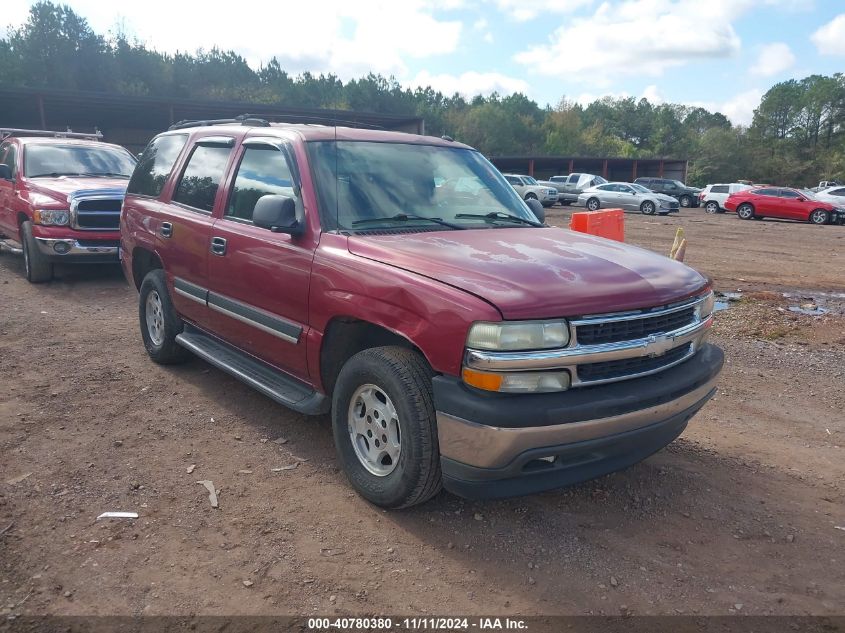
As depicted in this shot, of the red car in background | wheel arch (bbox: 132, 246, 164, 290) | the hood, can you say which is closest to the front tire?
the red car in background

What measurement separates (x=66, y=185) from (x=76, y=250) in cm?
115

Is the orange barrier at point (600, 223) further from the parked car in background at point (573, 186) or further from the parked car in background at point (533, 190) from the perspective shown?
the parked car in background at point (573, 186)

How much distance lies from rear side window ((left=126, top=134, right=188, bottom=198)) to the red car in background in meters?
27.7

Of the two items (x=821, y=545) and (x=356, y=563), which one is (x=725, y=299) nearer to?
(x=821, y=545)

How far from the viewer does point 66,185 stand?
9.37m

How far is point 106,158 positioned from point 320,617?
31.9 feet

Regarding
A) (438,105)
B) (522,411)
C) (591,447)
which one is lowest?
(591,447)

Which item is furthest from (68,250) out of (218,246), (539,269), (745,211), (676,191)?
(676,191)

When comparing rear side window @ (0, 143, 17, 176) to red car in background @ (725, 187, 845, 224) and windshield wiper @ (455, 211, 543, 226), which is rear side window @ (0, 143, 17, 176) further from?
red car in background @ (725, 187, 845, 224)

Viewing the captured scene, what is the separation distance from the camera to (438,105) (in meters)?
108

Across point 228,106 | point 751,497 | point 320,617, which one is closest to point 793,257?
point 751,497

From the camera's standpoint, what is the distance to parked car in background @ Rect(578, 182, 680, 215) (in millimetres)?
29828

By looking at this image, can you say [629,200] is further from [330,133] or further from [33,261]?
[330,133]

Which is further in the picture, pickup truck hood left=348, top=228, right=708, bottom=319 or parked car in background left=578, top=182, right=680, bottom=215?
parked car in background left=578, top=182, right=680, bottom=215
